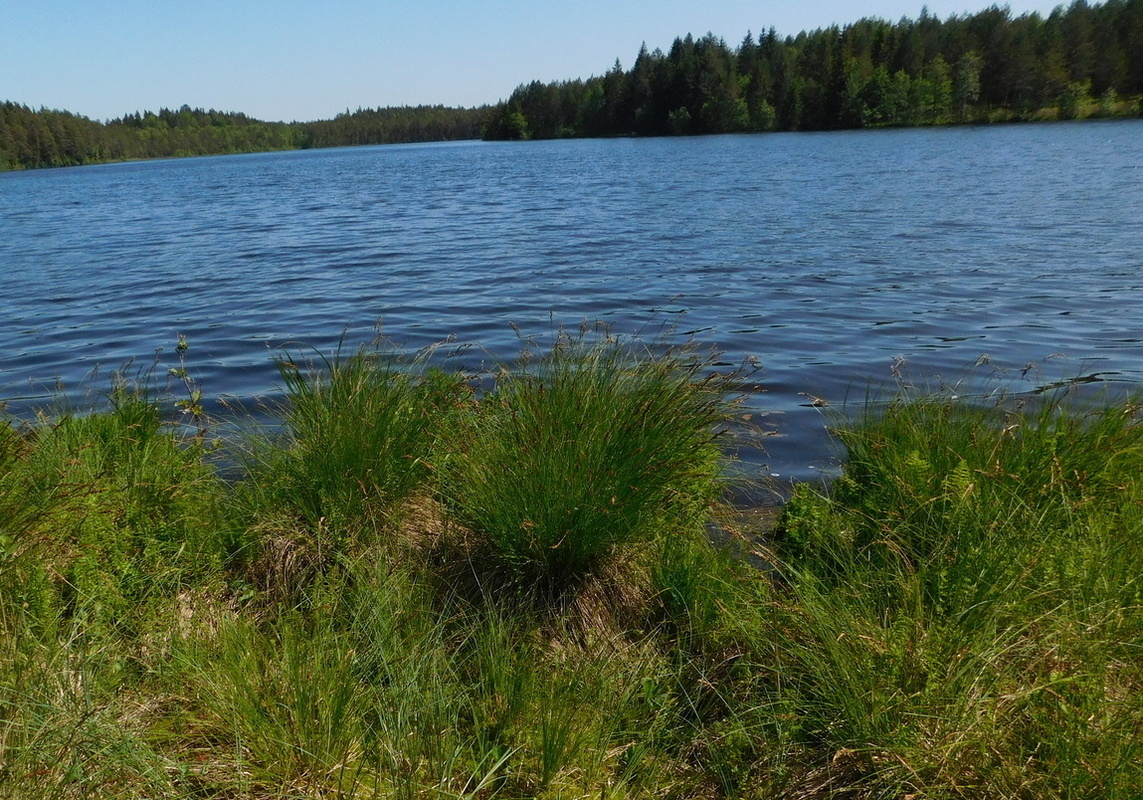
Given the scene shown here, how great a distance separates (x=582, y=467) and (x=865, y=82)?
98800mm

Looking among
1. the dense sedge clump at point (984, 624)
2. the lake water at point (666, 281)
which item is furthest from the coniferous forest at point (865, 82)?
the dense sedge clump at point (984, 624)

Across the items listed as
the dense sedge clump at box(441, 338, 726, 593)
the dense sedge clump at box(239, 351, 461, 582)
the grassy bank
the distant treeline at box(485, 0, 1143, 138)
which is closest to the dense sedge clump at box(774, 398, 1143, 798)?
the grassy bank

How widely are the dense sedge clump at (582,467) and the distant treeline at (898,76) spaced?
292 ft

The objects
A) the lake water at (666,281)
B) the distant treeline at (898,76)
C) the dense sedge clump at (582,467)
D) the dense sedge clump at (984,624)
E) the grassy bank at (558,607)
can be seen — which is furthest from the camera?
the distant treeline at (898,76)

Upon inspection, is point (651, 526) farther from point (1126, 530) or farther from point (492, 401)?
point (1126, 530)

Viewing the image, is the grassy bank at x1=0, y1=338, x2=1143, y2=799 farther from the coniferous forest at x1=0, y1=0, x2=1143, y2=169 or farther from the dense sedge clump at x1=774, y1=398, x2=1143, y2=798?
the coniferous forest at x1=0, y1=0, x2=1143, y2=169

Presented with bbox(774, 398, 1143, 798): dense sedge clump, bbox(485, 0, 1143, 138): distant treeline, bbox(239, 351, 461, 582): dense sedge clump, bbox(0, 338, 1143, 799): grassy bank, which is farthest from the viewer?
bbox(485, 0, 1143, 138): distant treeline

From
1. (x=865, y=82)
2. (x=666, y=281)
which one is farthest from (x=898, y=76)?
(x=666, y=281)

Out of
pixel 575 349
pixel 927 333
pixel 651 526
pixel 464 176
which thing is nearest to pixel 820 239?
pixel 927 333

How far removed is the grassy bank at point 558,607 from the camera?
2.30 metres

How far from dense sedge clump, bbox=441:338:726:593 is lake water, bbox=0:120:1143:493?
1.15m

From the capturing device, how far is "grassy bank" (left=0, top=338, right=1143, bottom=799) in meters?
2.30

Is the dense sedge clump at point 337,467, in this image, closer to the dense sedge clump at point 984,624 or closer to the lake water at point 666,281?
the lake water at point 666,281

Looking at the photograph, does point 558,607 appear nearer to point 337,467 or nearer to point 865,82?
point 337,467
